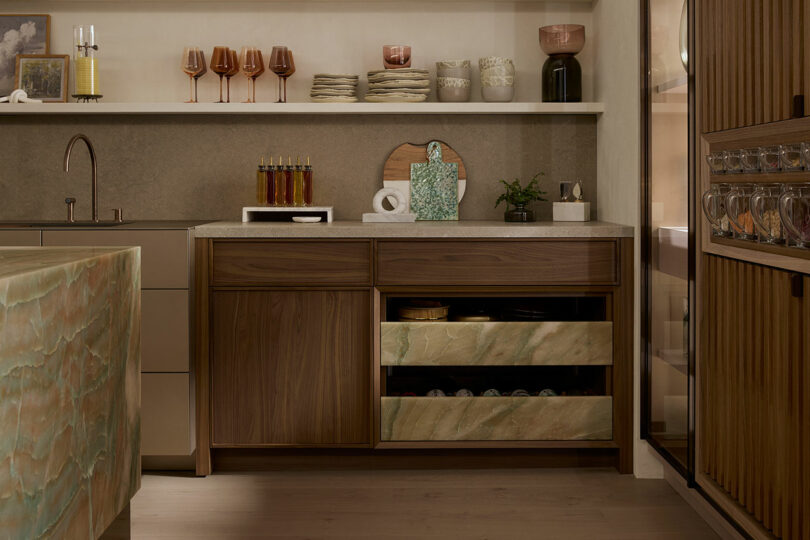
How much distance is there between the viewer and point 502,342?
304 cm

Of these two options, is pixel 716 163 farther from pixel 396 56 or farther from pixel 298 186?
pixel 298 186

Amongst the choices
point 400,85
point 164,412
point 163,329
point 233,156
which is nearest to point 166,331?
point 163,329

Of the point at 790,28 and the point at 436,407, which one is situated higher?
the point at 790,28

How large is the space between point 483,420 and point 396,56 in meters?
1.53

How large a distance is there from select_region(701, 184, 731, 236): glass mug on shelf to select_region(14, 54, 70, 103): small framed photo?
2.67 m

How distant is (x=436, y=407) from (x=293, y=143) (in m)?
1.33

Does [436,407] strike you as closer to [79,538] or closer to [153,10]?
[79,538]

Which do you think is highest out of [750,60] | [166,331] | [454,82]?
[454,82]

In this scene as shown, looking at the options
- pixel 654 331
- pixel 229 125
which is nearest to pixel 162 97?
pixel 229 125

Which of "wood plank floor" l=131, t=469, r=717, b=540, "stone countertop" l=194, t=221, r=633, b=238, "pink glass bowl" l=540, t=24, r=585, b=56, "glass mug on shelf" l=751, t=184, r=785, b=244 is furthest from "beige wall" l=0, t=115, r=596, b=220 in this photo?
"glass mug on shelf" l=751, t=184, r=785, b=244

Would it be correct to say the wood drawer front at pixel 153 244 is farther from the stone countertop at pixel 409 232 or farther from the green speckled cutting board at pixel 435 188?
the green speckled cutting board at pixel 435 188

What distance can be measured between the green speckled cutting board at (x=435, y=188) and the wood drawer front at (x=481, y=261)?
21.7 inches

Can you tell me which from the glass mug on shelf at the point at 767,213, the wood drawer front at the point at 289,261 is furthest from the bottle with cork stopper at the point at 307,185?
the glass mug on shelf at the point at 767,213

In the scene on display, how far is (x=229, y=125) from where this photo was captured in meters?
3.57
